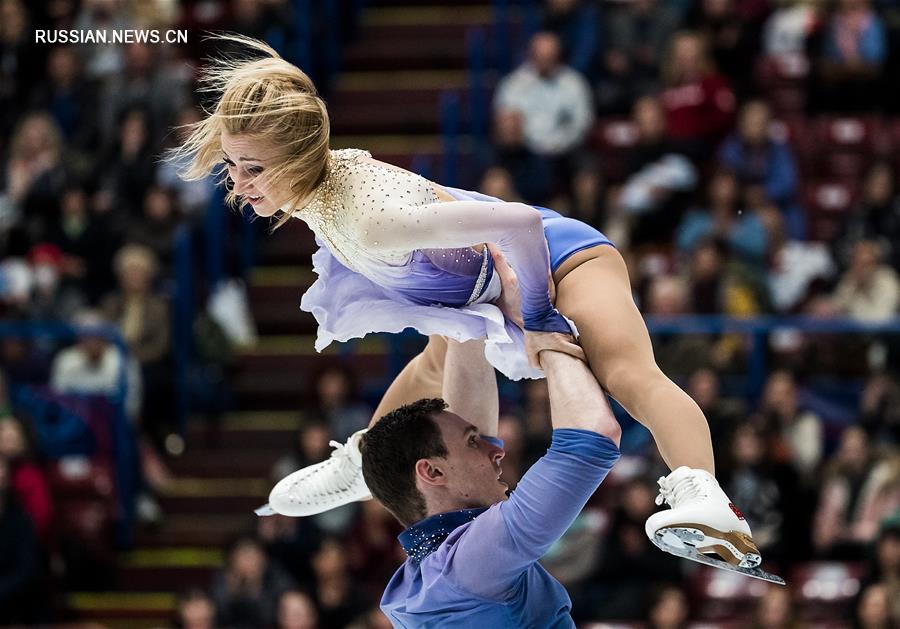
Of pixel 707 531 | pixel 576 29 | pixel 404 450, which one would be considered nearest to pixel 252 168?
pixel 404 450

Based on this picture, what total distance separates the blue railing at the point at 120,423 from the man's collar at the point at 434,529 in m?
6.28

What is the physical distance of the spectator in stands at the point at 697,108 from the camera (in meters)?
11.5

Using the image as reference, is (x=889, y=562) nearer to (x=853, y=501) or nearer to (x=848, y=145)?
(x=853, y=501)

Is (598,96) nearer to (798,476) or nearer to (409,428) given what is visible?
(798,476)

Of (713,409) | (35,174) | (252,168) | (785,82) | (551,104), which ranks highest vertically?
(252,168)

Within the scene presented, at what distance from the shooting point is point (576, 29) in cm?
1249

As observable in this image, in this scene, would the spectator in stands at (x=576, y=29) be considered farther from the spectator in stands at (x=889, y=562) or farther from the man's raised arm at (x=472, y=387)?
the man's raised arm at (x=472, y=387)

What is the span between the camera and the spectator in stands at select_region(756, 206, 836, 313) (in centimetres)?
1092

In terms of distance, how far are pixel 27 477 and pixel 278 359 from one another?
2342mm

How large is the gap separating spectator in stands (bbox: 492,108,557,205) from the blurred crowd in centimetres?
2

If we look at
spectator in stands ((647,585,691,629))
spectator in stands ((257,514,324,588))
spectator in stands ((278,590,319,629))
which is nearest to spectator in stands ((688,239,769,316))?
spectator in stands ((647,585,691,629))

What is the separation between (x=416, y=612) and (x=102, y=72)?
9.53 m

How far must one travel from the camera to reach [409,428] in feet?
15.1

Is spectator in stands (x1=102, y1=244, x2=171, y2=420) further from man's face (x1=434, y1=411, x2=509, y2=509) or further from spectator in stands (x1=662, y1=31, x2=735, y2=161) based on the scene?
man's face (x1=434, y1=411, x2=509, y2=509)
